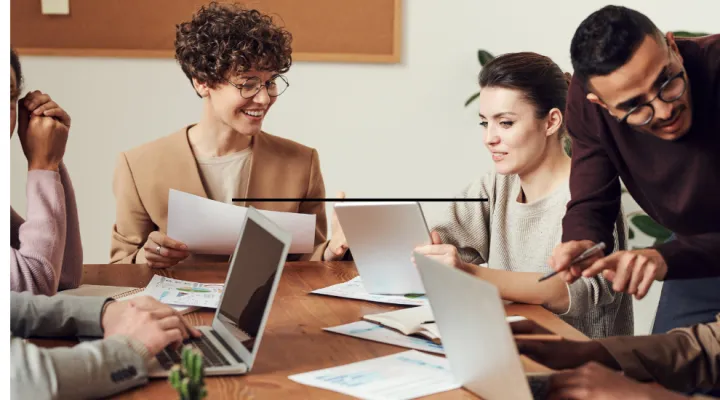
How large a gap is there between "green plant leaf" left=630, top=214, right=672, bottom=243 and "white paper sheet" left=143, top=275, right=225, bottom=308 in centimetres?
205

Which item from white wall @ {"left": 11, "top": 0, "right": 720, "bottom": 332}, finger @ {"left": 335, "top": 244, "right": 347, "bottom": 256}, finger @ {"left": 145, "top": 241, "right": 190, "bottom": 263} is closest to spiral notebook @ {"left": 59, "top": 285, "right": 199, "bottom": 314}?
finger @ {"left": 145, "top": 241, "right": 190, "bottom": 263}

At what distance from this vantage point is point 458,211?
86.5 inches

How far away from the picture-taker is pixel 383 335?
1.53 meters

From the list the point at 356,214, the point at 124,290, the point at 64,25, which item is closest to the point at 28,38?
the point at 64,25

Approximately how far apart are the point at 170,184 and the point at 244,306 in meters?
1.07

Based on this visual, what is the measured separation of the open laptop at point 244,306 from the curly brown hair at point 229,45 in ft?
3.14

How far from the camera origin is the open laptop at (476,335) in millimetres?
1060

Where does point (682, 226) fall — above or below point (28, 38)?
below

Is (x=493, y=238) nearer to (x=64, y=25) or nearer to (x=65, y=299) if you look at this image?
(x=65, y=299)

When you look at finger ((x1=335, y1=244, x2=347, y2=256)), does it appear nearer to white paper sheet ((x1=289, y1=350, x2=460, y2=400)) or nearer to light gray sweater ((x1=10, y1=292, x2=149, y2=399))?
white paper sheet ((x1=289, y1=350, x2=460, y2=400))

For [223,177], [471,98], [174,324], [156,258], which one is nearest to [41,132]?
[156,258]

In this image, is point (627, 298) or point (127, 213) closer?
point (627, 298)

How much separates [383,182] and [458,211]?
1411mm

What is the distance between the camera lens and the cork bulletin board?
3.28 metres
